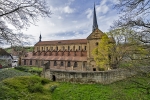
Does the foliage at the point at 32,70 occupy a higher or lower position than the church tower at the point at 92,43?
lower

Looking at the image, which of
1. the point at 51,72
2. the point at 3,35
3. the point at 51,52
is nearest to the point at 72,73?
the point at 51,72

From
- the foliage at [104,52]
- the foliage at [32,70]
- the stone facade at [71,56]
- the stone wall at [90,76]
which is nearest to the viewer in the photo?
the stone wall at [90,76]

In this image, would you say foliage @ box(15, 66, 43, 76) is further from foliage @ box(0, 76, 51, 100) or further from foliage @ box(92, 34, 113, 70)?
foliage @ box(92, 34, 113, 70)

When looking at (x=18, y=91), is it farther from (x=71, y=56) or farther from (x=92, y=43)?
(x=71, y=56)

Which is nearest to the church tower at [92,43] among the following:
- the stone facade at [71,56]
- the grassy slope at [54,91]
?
the stone facade at [71,56]

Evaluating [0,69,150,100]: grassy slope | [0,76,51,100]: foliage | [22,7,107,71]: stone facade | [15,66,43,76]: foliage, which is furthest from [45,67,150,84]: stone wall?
[22,7,107,71]: stone facade

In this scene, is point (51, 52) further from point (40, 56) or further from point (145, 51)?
point (145, 51)

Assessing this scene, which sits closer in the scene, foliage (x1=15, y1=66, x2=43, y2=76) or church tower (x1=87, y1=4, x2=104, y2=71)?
foliage (x1=15, y1=66, x2=43, y2=76)

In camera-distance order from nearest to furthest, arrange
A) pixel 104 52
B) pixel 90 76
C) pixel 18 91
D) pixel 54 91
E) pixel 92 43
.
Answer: pixel 18 91 → pixel 54 91 → pixel 90 76 → pixel 104 52 → pixel 92 43

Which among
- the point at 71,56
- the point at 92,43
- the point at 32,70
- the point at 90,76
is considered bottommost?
the point at 32,70

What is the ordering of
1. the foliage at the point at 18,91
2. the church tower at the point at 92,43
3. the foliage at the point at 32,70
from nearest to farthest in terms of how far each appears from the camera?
the foliage at the point at 18,91 < the foliage at the point at 32,70 < the church tower at the point at 92,43

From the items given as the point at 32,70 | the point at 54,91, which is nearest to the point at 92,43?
the point at 32,70

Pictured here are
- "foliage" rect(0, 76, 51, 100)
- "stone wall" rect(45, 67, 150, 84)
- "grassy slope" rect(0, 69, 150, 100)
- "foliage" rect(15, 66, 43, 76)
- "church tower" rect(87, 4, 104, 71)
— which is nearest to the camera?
"grassy slope" rect(0, 69, 150, 100)

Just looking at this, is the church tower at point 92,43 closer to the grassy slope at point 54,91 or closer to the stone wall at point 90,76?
the stone wall at point 90,76
